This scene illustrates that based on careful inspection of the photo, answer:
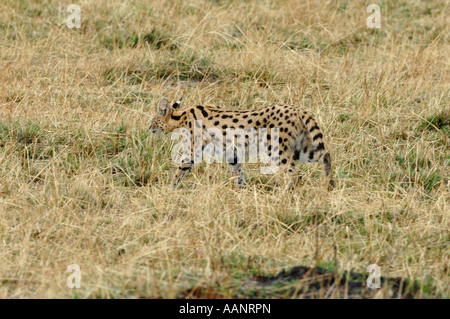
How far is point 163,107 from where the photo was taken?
25.3 feet

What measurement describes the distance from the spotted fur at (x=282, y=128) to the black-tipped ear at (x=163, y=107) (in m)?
0.29

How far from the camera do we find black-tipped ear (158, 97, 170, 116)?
25.1ft

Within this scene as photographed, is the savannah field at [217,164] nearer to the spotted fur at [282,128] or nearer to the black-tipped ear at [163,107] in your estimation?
the spotted fur at [282,128]

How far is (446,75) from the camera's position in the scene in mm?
9609

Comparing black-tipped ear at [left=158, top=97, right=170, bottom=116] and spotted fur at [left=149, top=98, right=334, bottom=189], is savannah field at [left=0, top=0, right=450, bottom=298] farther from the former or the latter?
black-tipped ear at [left=158, top=97, right=170, bottom=116]

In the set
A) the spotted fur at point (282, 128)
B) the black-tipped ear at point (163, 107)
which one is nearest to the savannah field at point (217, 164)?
the spotted fur at point (282, 128)

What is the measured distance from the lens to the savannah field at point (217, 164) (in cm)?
536

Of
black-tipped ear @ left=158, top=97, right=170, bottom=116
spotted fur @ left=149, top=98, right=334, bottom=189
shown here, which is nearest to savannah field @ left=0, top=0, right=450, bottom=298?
spotted fur @ left=149, top=98, right=334, bottom=189

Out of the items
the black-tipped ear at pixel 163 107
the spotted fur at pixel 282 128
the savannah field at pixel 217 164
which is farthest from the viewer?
the black-tipped ear at pixel 163 107

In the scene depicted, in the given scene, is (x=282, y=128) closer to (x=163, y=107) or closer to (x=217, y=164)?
(x=217, y=164)

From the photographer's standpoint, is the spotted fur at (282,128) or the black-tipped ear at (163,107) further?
the black-tipped ear at (163,107)

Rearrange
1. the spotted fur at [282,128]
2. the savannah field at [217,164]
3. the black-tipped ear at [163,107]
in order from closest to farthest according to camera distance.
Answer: the savannah field at [217,164] → the spotted fur at [282,128] → the black-tipped ear at [163,107]

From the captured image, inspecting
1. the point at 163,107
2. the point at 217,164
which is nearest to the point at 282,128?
the point at 217,164

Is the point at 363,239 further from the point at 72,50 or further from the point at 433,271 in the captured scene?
the point at 72,50
